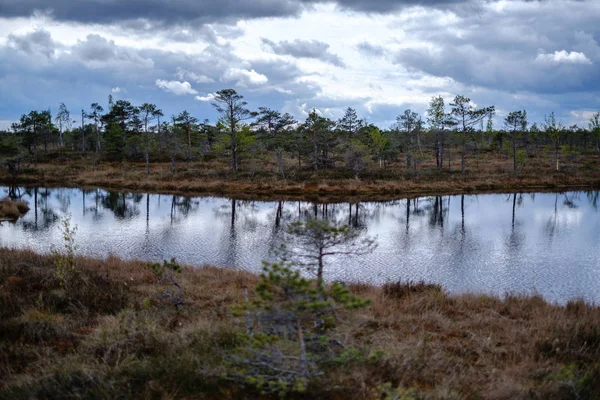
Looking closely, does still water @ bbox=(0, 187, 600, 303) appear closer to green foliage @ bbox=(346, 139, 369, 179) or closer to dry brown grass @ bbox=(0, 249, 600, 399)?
dry brown grass @ bbox=(0, 249, 600, 399)

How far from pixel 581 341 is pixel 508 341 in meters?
1.33

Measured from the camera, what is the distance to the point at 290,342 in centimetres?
631

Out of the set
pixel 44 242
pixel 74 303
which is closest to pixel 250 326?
pixel 74 303

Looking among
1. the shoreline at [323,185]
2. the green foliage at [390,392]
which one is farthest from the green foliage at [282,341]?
the shoreline at [323,185]

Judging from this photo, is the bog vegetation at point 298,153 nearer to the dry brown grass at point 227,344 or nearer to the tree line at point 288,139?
the tree line at point 288,139

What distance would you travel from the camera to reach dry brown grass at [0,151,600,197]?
49.9 m

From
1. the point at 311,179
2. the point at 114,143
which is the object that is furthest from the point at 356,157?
the point at 114,143

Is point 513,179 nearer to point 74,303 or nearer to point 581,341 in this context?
point 581,341

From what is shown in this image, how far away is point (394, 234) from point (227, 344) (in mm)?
21302

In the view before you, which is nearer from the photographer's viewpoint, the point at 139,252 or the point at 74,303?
the point at 74,303

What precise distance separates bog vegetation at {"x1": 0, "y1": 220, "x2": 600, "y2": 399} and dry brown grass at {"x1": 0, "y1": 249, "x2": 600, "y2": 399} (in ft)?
0.08

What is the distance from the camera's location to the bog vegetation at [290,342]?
5578 mm

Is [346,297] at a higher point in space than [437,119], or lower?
lower

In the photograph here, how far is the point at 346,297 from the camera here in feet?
18.2
